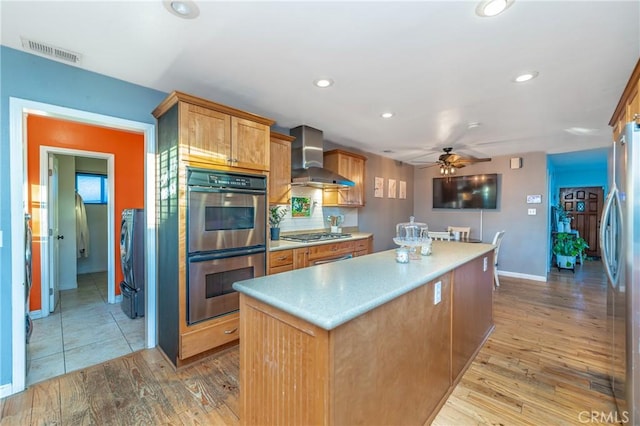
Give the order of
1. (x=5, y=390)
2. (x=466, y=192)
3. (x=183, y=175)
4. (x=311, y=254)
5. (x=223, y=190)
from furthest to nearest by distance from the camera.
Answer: (x=466, y=192) → (x=311, y=254) → (x=223, y=190) → (x=183, y=175) → (x=5, y=390)

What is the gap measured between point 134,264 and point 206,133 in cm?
216

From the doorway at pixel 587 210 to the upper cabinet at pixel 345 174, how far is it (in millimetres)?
6706

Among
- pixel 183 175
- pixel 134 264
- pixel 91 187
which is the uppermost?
pixel 91 187

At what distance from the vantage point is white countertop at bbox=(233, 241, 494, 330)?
1100mm

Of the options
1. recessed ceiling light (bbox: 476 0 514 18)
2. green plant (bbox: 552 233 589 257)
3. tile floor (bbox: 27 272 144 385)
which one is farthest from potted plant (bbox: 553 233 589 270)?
tile floor (bbox: 27 272 144 385)

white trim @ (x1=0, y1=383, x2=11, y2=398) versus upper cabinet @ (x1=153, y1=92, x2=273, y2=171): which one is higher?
upper cabinet @ (x1=153, y1=92, x2=273, y2=171)

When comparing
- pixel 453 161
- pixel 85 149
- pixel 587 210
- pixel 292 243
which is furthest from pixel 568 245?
pixel 85 149

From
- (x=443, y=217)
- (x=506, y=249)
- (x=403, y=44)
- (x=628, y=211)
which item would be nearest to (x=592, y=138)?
(x=506, y=249)

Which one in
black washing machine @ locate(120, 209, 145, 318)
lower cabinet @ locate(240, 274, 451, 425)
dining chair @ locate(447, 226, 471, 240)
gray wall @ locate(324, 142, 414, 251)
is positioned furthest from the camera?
dining chair @ locate(447, 226, 471, 240)

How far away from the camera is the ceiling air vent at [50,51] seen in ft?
6.32

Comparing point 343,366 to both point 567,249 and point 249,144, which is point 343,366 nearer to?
point 249,144

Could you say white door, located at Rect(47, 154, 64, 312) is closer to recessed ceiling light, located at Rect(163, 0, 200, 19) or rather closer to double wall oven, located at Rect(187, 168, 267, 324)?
double wall oven, located at Rect(187, 168, 267, 324)

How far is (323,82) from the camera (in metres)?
2.52

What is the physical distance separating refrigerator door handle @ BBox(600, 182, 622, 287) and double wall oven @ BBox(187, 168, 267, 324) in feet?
8.64
